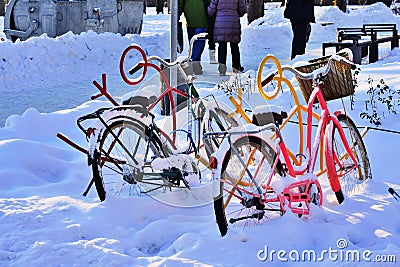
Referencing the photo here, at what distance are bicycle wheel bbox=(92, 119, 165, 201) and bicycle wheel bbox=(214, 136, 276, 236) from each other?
71 cm

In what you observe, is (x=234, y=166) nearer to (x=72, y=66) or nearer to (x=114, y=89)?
(x=114, y=89)

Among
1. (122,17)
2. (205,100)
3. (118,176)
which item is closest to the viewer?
(205,100)

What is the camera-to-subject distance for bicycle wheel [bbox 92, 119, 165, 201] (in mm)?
4879

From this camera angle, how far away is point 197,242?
13.6 feet

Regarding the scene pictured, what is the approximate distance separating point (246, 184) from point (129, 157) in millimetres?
1058

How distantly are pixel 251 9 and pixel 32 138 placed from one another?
1520 cm

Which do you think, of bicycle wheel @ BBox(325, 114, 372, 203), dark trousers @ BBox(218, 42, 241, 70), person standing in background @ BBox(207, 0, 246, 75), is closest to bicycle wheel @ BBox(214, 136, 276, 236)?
bicycle wheel @ BBox(325, 114, 372, 203)

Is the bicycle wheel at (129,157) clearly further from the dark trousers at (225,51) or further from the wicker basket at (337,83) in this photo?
the dark trousers at (225,51)

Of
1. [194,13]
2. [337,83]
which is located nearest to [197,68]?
[337,83]

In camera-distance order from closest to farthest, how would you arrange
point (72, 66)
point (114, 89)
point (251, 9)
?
point (114, 89), point (72, 66), point (251, 9)

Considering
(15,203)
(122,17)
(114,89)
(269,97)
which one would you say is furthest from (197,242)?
(122,17)

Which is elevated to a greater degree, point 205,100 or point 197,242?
point 205,100

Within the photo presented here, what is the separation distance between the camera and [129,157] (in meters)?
5.00

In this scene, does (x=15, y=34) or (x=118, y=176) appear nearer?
(x=118, y=176)
